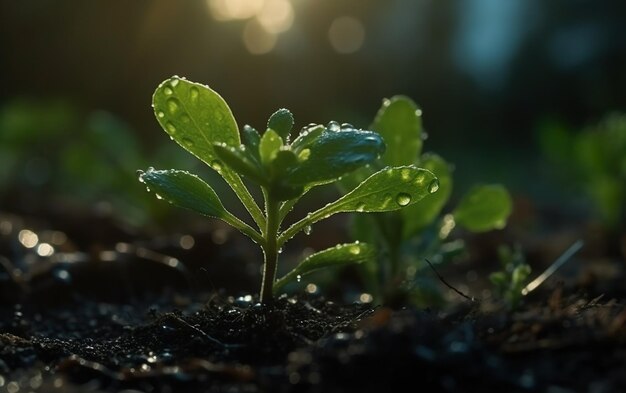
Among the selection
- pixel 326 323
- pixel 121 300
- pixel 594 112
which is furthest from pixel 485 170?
pixel 326 323

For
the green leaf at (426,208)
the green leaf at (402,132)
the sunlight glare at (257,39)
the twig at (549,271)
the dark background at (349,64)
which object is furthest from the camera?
the sunlight glare at (257,39)

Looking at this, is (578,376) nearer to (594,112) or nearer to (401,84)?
(594,112)

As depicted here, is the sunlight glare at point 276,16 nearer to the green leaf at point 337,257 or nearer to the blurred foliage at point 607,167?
the blurred foliage at point 607,167

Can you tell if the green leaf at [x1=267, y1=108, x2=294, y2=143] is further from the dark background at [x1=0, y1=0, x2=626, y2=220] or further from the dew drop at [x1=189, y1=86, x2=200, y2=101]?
the dark background at [x1=0, y1=0, x2=626, y2=220]

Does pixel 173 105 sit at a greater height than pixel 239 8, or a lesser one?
lesser

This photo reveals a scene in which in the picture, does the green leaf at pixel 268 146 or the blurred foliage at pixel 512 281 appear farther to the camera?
the blurred foliage at pixel 512 281

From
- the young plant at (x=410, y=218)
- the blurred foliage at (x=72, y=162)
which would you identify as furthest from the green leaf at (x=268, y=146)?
the blurred foliage at (x=72, y=162)

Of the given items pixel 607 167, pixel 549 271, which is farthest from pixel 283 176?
pixel 607 167

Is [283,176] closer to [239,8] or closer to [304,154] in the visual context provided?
[304,154]
